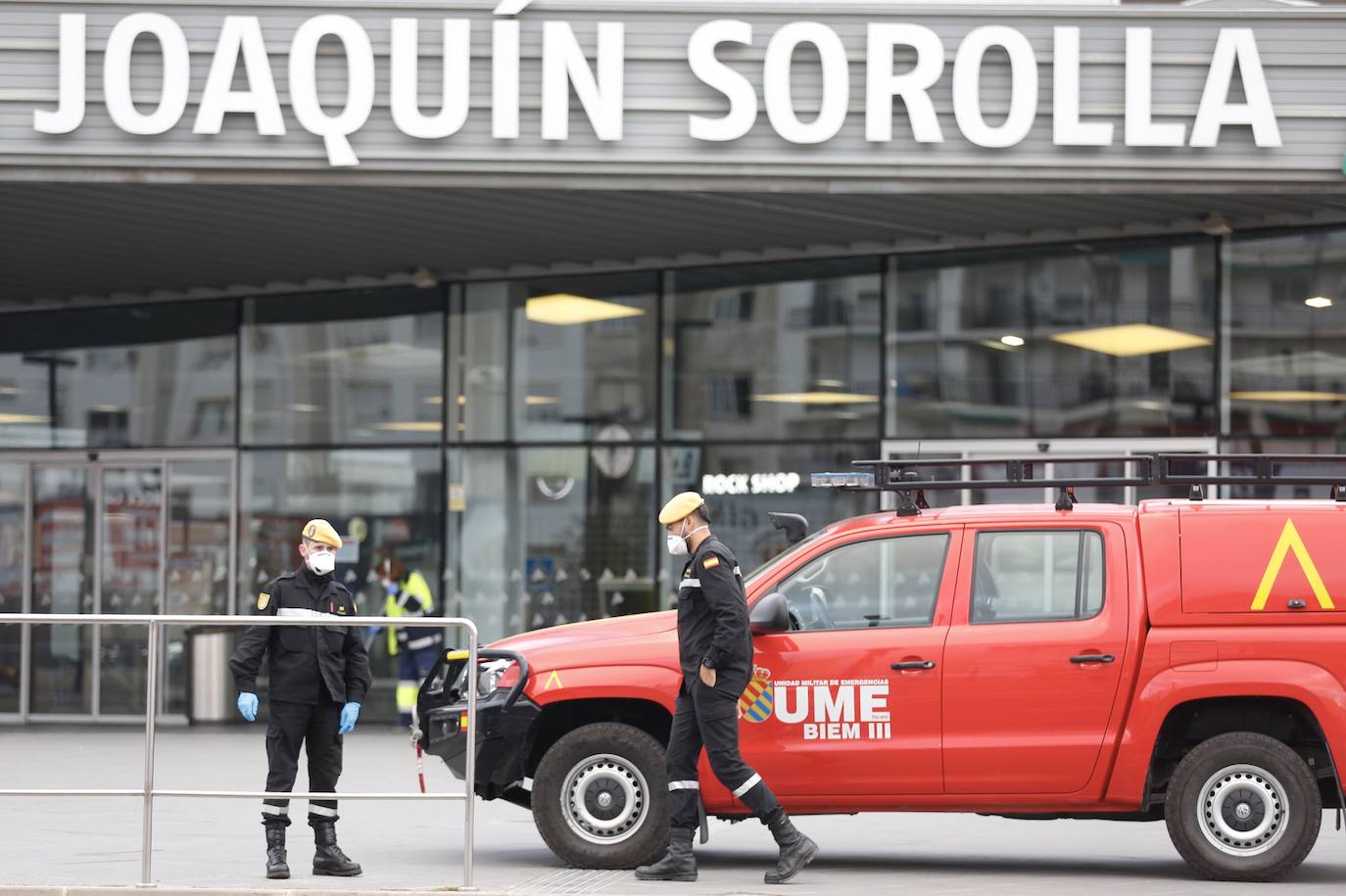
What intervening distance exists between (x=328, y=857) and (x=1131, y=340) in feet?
31.6

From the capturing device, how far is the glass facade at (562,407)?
1609cm

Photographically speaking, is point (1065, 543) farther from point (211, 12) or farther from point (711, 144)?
point (211, 12)

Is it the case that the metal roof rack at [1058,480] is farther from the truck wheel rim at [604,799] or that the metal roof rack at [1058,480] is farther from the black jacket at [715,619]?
the truck wheel rim at [604,799]

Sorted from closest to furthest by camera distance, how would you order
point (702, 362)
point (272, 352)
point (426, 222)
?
point (426, 222) < point (702, 362) < point (272, 352)

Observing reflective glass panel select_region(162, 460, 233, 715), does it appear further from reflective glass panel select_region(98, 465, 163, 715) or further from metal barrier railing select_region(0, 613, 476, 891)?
metal barrier railing select_region(0, 613, 476, 891)

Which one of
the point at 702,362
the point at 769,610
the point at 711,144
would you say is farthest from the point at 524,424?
the point at 769,610

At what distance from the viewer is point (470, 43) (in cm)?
1361

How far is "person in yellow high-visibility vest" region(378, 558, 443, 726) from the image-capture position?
17.6m

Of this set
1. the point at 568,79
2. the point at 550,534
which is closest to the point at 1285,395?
the point at 568,79

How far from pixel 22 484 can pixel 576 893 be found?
1350 cm

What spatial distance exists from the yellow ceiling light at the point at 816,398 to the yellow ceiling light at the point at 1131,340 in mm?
1930

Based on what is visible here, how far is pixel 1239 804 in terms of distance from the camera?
30.2 feet

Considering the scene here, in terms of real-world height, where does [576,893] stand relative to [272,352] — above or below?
below

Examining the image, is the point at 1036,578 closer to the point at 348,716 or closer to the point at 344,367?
the point at 348,716
